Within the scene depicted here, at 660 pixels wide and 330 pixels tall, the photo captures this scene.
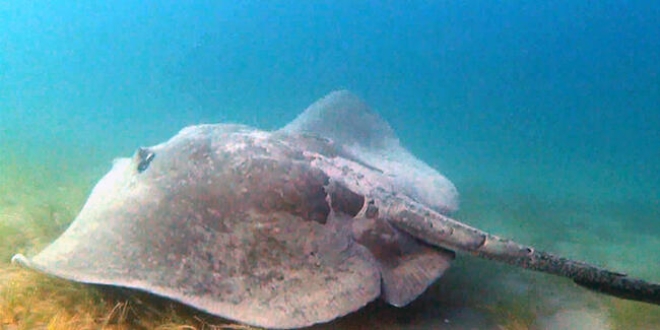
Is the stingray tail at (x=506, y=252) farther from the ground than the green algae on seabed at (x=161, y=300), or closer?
farther from the ground

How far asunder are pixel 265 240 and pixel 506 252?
1.89 m

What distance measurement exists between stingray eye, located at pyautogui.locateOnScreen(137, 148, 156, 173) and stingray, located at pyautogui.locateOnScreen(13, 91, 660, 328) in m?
0.01

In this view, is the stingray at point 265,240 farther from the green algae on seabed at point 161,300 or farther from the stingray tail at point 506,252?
the green algae on seabed at point 161,300

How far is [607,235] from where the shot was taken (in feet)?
33.5

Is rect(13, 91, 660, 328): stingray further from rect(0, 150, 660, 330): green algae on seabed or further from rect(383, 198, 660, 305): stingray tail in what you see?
rect(0, 150, 660, 330): green algae on seabed

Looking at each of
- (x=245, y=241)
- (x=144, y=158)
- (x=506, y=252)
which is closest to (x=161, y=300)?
(x=245, y=241)

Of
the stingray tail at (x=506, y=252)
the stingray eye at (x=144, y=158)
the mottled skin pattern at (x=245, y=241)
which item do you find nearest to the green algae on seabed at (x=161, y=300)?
the mottled skin pattern at (x=245, y=241)

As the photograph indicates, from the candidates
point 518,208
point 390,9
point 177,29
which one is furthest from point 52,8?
point 518,208

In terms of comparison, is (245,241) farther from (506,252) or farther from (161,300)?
(506,252)

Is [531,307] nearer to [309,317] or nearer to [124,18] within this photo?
[309,317]

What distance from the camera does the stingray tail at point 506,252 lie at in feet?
10.3

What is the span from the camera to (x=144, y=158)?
4.40 meters

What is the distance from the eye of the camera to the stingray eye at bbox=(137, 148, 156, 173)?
14.1ft

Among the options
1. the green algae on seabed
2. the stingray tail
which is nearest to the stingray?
the stingray tail
